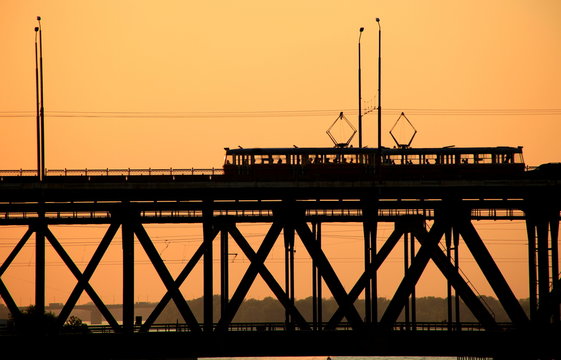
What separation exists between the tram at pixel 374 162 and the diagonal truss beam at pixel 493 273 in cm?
829

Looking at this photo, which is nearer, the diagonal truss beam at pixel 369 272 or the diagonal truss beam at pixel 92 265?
the diagonal truss beam at pixel 369 272

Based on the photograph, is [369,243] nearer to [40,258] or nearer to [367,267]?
[367,267]

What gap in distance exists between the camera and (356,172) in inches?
3666

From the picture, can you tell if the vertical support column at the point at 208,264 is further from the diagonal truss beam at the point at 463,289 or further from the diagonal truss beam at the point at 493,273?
the diagonal truss beam at the point at 493,273

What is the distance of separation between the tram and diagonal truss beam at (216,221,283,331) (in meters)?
7.71

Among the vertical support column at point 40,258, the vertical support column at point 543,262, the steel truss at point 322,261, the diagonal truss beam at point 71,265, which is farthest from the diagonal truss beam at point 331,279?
the vertical support column at point 40,258

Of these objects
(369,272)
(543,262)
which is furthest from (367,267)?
(543,262)

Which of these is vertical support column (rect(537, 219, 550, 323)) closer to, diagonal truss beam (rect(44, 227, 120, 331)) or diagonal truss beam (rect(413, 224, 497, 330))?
diagonal truss beam (rect(413, 224, 497, 330))

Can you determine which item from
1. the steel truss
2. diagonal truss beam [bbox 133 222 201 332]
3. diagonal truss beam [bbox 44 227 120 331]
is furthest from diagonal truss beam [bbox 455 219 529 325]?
diagonal truss beam [bbox 44 227 120 331]

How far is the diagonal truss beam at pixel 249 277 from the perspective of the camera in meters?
81.4

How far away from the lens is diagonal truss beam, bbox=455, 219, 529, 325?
267 feet

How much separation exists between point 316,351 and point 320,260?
5863 millimetres

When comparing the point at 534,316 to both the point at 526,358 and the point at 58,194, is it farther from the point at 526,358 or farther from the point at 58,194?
the point at 58,194

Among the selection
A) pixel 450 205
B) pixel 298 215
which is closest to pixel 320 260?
pixel 298 215
